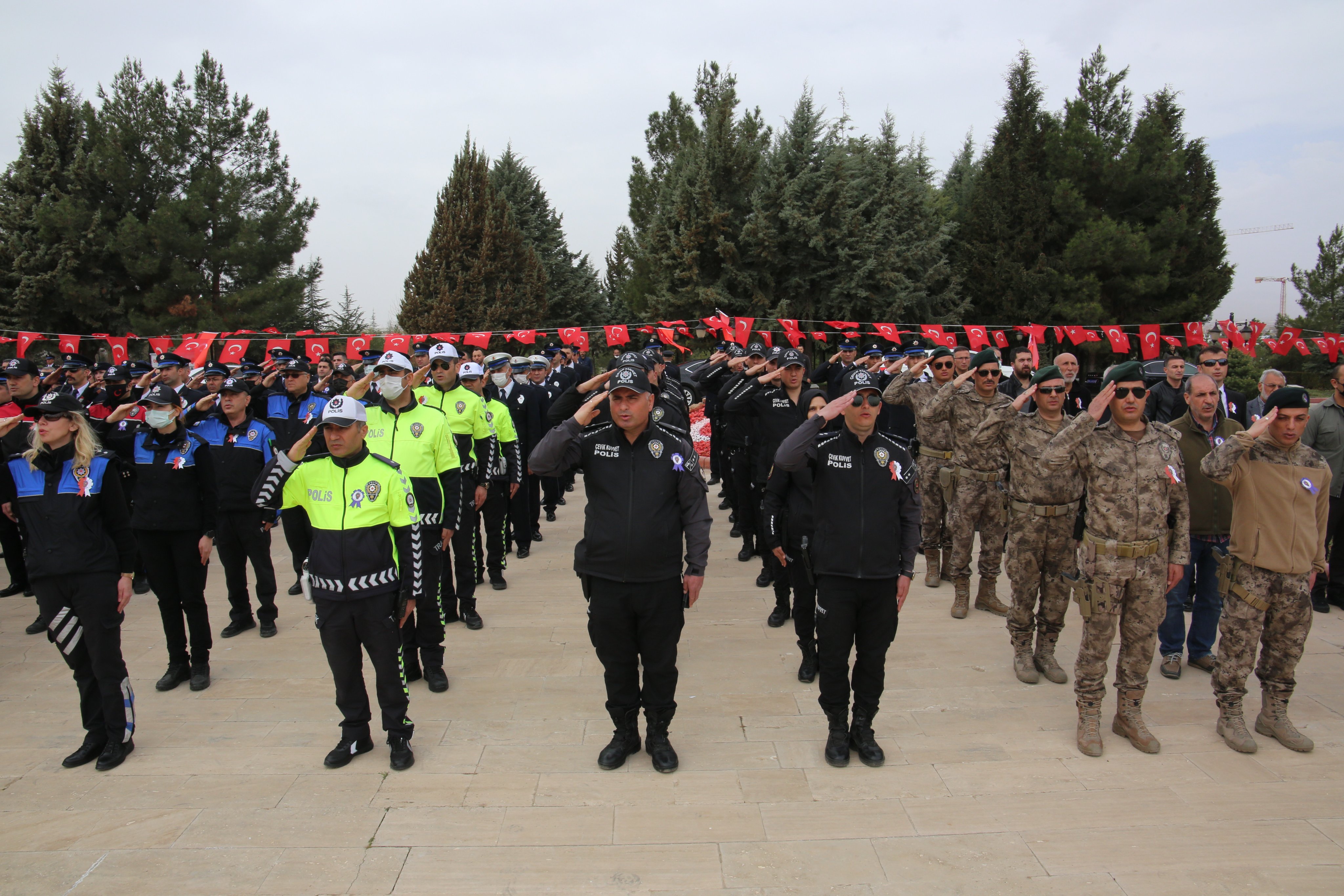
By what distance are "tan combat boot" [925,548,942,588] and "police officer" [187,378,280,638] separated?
597 cm

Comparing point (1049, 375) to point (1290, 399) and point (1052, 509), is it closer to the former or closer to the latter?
point (1052, 509)

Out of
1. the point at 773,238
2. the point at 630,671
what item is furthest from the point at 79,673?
the point at 773,238

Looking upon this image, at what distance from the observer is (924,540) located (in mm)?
7434

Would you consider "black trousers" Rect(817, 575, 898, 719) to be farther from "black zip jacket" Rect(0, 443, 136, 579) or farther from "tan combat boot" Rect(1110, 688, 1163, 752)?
"black zip jacket" Rect(0, 443, 136, 579)

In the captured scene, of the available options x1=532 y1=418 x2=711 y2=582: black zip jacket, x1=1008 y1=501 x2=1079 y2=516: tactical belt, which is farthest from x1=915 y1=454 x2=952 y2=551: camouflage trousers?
x1=532 y1=418 x2=711 y2=582: black zip jacket

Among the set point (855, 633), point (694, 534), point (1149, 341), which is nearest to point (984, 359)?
point (855, 633)

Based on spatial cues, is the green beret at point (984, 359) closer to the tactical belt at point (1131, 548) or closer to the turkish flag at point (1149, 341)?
the tactical belt at point (1131, 548)

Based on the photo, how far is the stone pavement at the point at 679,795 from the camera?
3301mm

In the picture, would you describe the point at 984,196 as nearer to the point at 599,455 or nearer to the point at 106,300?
the point at 599,455

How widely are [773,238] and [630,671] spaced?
22410 mm

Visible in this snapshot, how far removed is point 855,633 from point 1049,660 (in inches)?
80.6

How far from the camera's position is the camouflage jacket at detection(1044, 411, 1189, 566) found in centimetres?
425

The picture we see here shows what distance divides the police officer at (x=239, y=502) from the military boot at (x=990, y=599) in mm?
6051

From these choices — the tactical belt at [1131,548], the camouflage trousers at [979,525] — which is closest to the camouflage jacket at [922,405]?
the camouflage trousers at [979,525]
